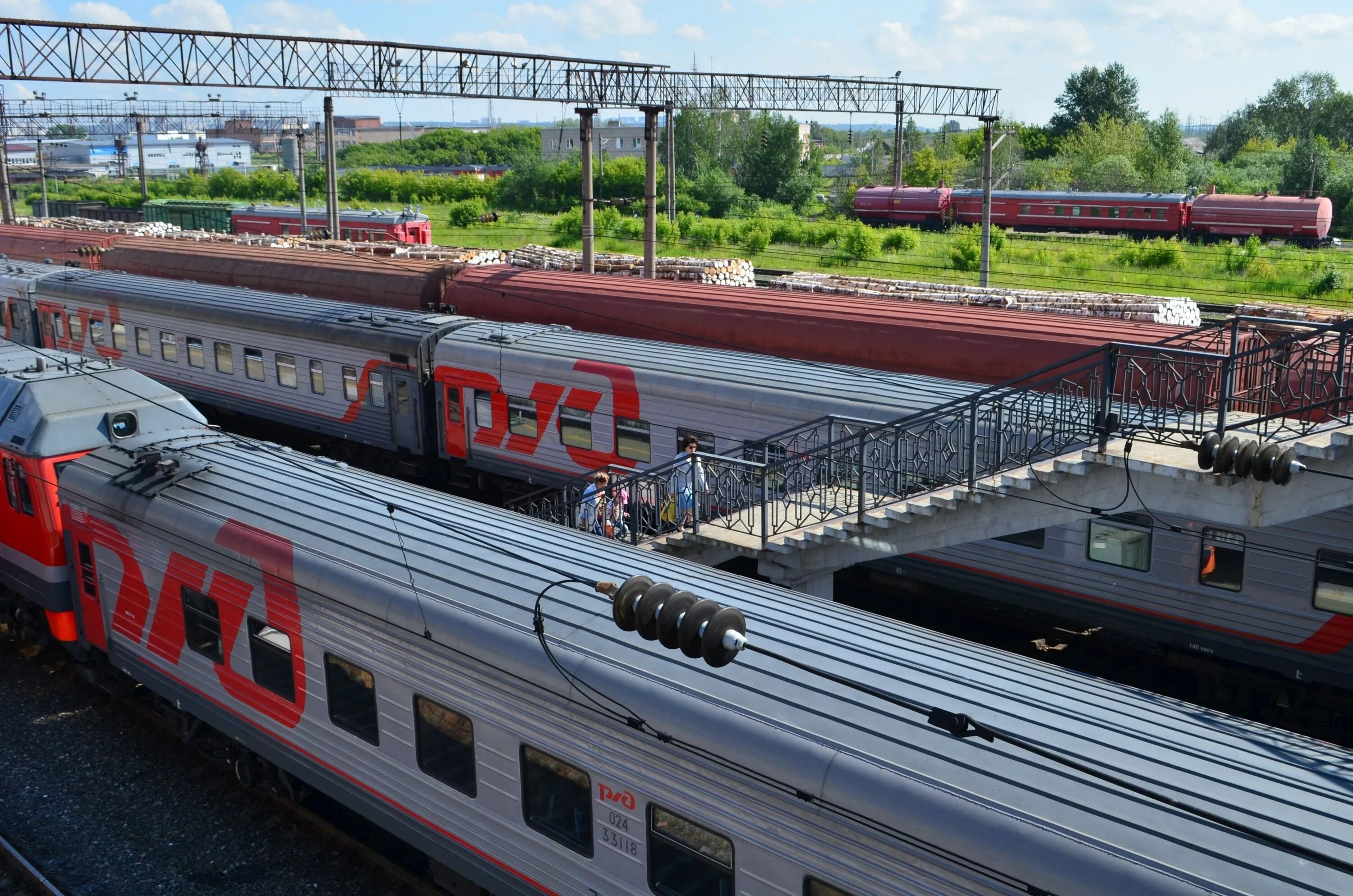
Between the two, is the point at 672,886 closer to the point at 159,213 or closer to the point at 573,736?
the point at 573,736

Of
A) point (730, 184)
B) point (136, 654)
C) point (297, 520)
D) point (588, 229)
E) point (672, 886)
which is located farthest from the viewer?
point (730, 184)

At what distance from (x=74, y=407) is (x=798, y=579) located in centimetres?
920

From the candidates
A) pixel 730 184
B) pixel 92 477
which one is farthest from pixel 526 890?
pixel 730 184

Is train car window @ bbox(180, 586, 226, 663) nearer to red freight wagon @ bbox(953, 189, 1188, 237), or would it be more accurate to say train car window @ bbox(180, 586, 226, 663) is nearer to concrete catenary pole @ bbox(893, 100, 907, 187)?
concrete catenary pole @ bbox(893, 100, 907, 187)

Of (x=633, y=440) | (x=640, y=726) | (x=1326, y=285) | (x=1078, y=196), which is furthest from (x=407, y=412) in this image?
(x=1078, y=196)

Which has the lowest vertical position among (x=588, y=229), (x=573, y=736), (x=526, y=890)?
(x=526, y=890)

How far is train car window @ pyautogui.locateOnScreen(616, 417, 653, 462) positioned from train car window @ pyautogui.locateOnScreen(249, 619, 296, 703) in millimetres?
7487

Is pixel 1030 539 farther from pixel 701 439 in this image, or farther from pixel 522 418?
pixel 522 418

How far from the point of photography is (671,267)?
31672 millimetres

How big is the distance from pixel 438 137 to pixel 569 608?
528 ft

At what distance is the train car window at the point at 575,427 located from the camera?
1811 cm

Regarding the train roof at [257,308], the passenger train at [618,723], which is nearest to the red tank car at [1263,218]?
the train roof at [257,308]

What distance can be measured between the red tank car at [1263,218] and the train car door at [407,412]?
47454mm

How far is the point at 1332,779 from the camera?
627 cm
